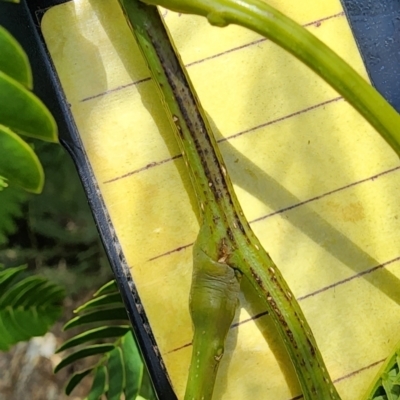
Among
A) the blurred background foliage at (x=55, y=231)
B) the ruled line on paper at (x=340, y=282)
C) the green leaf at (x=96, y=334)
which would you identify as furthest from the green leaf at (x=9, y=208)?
the ruled line on paper at (x=340, y=282)

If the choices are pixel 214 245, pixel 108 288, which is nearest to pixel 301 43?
pixel 214 245

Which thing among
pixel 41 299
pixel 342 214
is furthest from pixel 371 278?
pixel 41 299

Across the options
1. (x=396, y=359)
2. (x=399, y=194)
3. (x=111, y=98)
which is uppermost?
(x=111, y=98)

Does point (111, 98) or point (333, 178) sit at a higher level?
point (111, 98)

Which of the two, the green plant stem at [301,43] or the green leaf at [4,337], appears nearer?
the green plant stem at [301,43]

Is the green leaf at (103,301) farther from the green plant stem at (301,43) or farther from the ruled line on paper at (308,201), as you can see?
the green plant stem at (301,43)

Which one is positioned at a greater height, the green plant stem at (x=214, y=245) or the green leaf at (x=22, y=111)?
the green leaf at (x=22, y=111)

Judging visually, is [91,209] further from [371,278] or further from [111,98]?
[371,278]
